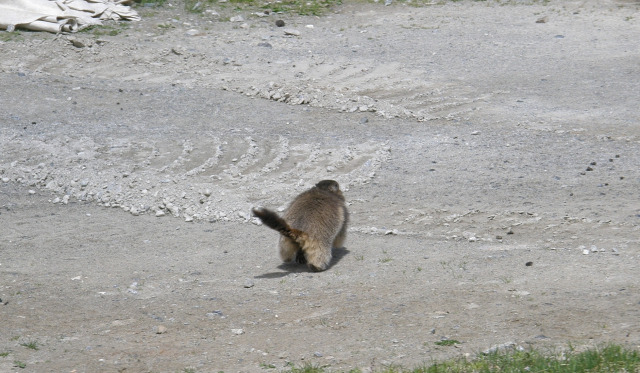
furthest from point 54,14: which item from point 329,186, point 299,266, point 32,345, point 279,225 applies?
point 32,345

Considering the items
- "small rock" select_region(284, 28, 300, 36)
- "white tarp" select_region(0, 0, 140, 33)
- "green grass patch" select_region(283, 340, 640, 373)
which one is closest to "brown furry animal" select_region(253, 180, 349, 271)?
"green grass patch" select_region(283, 340, 640, 373)

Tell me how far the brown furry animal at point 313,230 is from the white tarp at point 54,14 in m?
10.3

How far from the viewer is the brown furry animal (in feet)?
26.2

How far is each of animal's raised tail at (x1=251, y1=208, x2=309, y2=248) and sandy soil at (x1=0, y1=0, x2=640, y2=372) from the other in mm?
381

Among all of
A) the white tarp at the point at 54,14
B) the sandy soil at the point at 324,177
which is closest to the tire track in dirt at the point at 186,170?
the sandy soil at the point at 324,177

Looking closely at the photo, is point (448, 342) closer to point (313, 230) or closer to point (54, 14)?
point (313, 230)

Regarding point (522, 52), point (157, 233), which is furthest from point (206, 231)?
point (522, 52)

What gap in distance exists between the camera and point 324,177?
10.9 metres

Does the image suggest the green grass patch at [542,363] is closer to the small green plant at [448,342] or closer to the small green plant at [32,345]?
the small green plant at [448,342]

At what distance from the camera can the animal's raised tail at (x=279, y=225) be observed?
285 inches

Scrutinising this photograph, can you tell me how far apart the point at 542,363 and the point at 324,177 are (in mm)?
6010

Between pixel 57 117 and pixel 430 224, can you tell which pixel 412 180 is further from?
pixel 57 117

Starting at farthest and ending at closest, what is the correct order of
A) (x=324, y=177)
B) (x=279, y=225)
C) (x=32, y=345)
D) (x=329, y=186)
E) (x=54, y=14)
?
1. (x=54, y=14)
2. (x=324, y=177)
3. (x=329, y=186)
4. (x=279, y=225)
5. (x=32, y=345)

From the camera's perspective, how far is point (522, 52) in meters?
16.3
